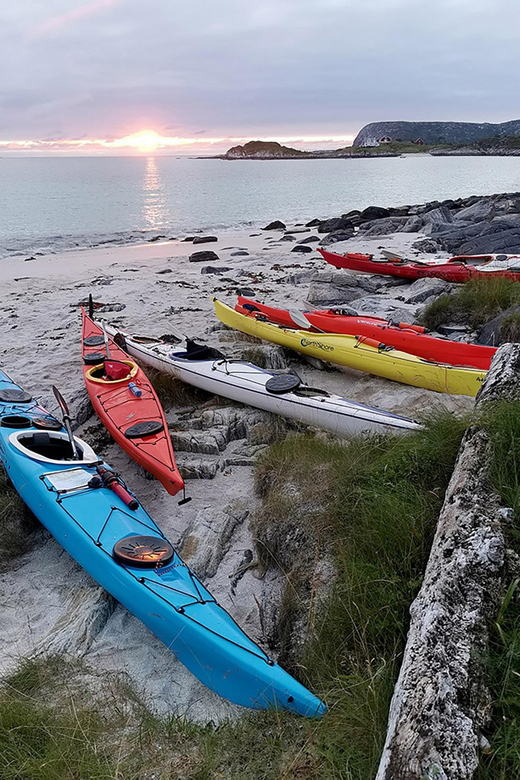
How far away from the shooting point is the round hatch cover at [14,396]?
5328 mm

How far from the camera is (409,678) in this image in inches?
69.9

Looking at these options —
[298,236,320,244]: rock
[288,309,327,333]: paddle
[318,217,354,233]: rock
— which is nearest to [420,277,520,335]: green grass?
[288,309,327,333]: paddle

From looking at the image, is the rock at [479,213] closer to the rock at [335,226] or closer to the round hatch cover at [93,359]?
the rock at [335,226]

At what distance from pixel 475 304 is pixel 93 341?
550cm

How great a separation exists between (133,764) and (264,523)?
1.72 meters

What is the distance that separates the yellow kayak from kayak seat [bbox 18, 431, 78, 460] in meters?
3.44

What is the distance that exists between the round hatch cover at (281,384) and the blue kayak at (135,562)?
6.43ft

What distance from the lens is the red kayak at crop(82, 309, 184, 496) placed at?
4418 millimetres

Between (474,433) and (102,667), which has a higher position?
(474,433)

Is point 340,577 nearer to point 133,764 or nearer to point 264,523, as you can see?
point 264,523

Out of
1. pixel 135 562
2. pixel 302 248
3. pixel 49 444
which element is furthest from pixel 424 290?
pixel 135 562

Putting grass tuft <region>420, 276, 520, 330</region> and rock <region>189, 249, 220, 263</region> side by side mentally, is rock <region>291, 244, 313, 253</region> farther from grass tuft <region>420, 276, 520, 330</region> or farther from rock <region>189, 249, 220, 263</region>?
grass tuft <region>420, 276, 520, 330</region>

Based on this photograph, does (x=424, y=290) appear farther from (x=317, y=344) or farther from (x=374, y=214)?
(x=374, y=214)

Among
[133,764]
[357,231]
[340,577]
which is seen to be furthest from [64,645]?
[357,231]
